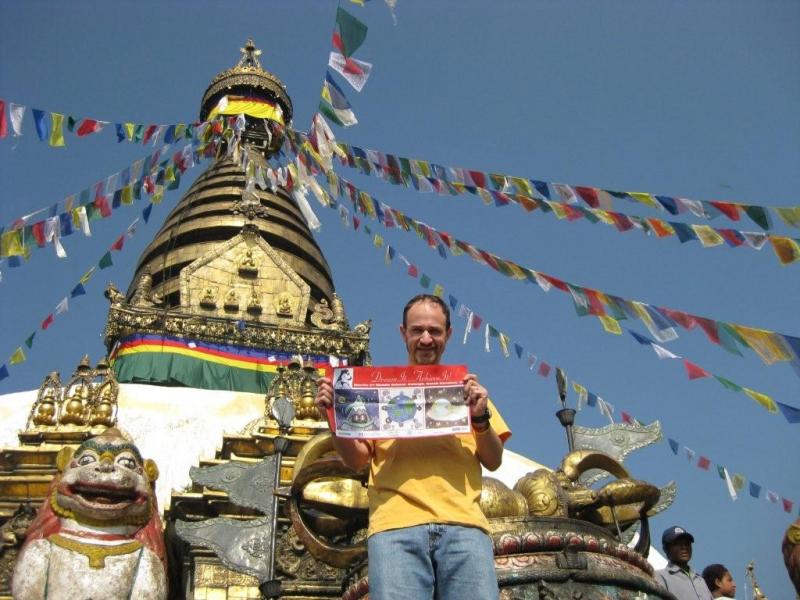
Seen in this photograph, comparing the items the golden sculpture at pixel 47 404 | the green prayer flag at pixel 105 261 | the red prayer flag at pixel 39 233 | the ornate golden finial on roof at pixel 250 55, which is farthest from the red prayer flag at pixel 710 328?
the ornate golden finial on roof at pixel 250 55

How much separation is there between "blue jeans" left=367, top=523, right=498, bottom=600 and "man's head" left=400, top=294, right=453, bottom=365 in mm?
629

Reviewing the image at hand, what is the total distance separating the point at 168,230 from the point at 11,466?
1168 centimetres

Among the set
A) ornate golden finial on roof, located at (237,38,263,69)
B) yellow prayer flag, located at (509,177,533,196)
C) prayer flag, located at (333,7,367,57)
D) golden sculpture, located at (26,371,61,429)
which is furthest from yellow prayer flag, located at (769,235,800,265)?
ornate golden finial on roof, located at (237,38,263,69)

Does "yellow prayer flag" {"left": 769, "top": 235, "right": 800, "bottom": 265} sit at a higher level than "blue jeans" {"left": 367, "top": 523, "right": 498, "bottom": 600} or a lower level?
higher

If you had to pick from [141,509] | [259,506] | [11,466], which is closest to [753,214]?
[259,506]

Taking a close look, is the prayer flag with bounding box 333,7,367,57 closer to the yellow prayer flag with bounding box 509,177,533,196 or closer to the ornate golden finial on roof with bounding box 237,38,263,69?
the yellow prayer flag with bounding box 509,177,533,196

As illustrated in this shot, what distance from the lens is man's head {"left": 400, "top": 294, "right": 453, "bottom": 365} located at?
2.71 m

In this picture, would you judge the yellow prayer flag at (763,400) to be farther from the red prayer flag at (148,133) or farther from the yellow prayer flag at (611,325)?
the red prayer flag at (148,133)

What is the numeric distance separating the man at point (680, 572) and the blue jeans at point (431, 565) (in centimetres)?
330

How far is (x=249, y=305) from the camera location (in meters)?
14.6

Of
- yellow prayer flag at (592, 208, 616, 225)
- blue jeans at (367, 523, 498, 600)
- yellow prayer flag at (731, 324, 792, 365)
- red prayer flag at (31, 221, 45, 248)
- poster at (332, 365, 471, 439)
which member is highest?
red prayer flag at (31, 221, 45, 248)

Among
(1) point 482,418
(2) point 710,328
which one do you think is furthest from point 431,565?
(2) point 710,328

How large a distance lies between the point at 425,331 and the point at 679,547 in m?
3.67

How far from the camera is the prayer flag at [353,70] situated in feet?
24.5
